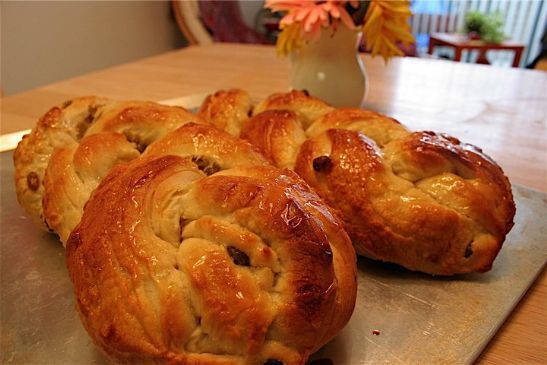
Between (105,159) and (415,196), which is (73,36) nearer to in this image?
(105,159)

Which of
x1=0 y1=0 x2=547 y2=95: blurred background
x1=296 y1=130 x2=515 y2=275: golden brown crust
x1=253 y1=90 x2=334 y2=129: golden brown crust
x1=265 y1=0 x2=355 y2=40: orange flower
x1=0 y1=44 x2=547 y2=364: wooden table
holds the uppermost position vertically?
x1=265 y1=0 x2=355 y2=40: orange flower

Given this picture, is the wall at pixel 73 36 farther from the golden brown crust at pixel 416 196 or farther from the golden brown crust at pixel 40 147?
the golden brown crust at pixel 416 196

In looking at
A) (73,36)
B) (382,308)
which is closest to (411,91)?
(382,308)

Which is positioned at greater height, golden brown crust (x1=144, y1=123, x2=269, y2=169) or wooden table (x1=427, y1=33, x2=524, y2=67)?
golden brown crust (x1=144, y1=123, x2=269, y2=169)

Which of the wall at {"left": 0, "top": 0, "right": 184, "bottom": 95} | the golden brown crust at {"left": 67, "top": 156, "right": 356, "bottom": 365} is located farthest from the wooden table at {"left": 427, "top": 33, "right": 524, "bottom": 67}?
the golden brown crust at {"left": 67, "top": 156, "right": 356, "bottom": 365}

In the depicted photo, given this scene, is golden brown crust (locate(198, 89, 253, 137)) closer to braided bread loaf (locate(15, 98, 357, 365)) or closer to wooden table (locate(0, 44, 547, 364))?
braided bread loaf (locate(15, 98, 357, 365))

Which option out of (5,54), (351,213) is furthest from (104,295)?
(5,54)

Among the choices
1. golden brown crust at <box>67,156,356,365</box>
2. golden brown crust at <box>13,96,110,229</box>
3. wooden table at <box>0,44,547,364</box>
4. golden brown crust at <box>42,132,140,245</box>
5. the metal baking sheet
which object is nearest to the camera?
golden brown crust at <box>67,156,356,365</box>

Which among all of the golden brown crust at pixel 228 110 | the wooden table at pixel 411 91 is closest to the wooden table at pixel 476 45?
the wooden table at pixel 411 91
